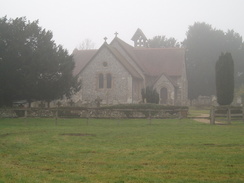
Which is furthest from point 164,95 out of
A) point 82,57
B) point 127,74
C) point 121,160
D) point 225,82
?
point 121,160

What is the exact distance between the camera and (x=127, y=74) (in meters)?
38.9

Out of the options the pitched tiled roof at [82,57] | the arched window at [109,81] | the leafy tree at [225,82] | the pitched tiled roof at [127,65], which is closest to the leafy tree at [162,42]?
the pitched tiled roof at [82,57]

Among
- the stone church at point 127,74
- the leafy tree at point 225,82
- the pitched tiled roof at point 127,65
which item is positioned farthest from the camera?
the stone church at point 127,74

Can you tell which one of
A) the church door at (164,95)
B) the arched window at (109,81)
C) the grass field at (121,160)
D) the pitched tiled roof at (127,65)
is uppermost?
the pitched tiled roof at (127,65)

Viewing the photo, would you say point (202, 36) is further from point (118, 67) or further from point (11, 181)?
point (11, 181)

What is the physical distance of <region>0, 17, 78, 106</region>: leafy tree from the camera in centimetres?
2662

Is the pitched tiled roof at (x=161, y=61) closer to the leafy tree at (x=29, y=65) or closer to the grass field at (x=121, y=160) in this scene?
the leafy tree at (x=29, y=65)

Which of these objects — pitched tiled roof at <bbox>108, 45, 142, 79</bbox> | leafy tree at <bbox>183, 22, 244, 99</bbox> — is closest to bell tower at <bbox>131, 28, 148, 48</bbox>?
leafy tree at <bbox>183, 22, 244, 99</bbox>

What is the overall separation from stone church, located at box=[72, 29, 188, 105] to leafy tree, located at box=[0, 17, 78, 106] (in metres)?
9.75

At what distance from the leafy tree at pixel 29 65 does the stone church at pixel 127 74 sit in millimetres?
9754

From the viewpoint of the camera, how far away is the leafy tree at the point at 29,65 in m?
26.6

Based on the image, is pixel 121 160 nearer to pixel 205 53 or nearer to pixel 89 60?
pixel 89 60

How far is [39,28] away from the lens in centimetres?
2978

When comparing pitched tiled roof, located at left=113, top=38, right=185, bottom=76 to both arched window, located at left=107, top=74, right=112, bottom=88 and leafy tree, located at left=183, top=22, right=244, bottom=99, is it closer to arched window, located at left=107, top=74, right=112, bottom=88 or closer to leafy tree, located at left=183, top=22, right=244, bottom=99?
arched window, located at left=107, top=74, right=112, bottom=88
